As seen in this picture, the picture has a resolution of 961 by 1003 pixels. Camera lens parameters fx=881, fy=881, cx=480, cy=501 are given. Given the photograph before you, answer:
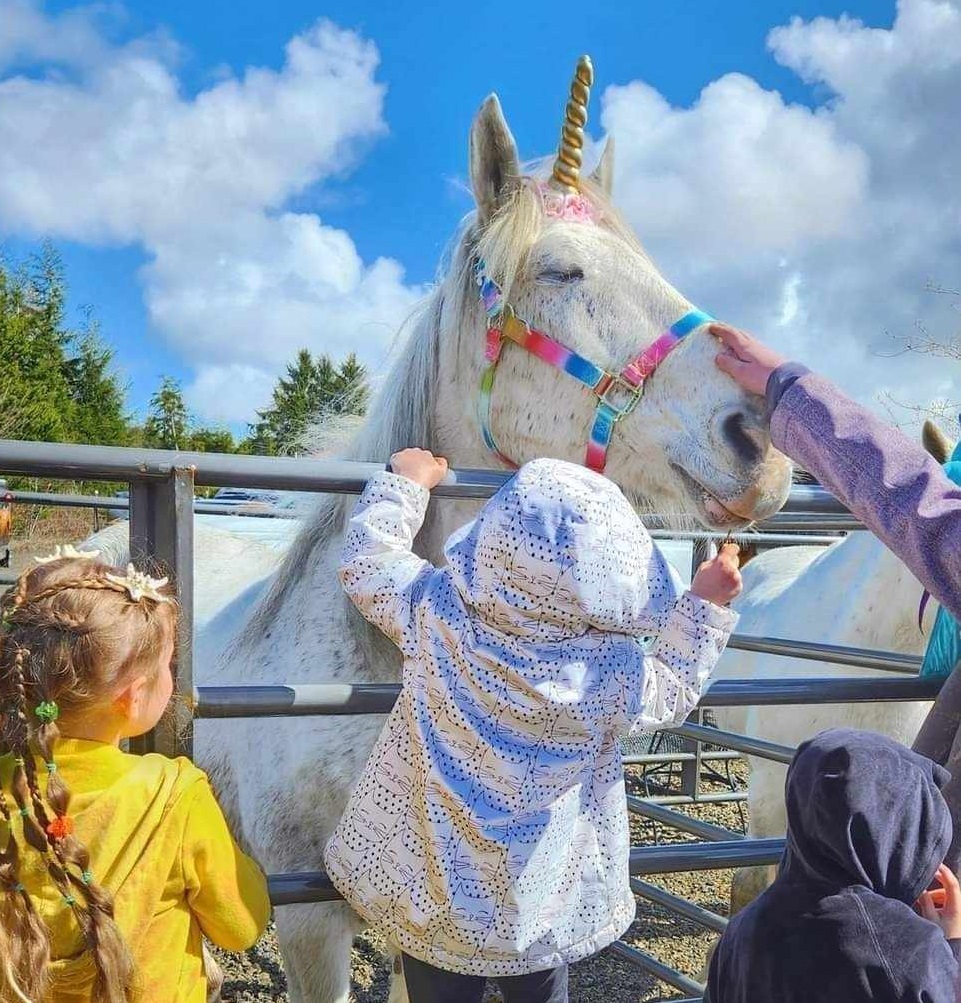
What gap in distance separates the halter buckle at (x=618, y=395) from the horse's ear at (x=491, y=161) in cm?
53

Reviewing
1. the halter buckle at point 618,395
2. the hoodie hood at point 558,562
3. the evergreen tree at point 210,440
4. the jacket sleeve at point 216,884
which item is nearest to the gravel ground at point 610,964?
the jacket sleeve at point 216,884

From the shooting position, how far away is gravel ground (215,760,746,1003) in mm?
3525

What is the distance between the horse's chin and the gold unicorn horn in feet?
2.58

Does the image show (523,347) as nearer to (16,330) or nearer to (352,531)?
(352,531)

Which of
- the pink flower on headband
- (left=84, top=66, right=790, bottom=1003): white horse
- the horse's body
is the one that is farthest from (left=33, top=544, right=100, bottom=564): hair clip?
the horse's body

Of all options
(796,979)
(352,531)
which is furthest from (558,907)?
(352,531)

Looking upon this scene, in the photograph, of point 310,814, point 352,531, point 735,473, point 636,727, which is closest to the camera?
point 636,727

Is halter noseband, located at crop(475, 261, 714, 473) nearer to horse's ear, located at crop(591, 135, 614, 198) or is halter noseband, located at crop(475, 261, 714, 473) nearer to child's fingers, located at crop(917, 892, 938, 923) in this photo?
horse's ear, located at crop(591, 135, 614, 198)

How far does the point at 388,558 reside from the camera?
147 cm

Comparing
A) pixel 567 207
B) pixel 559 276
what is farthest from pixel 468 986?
pixel 567 207

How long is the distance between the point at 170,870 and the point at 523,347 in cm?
127

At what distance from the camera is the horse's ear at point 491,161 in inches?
80.8

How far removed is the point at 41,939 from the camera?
1120mm

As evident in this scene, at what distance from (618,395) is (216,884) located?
1.23 metres
